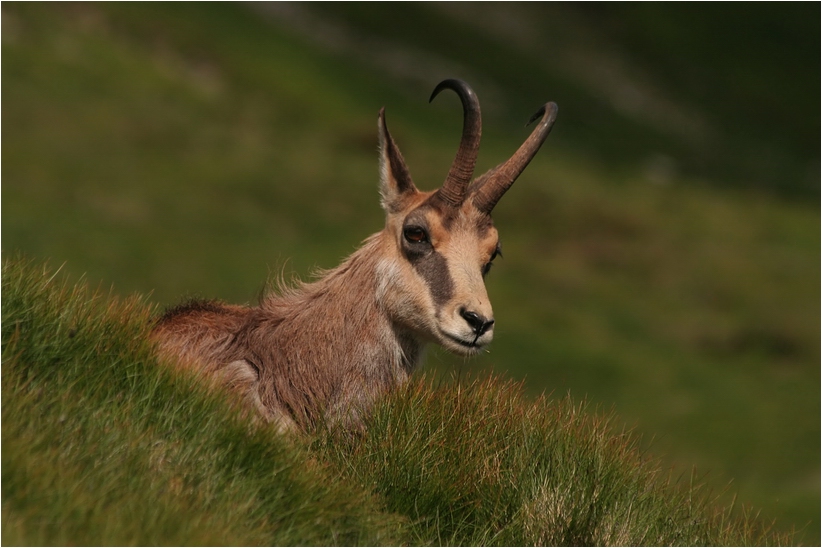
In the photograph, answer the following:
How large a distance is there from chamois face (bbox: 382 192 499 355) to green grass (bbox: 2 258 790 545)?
0.69 metres

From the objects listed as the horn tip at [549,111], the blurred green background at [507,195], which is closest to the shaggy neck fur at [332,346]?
the horn tip at [549,111]

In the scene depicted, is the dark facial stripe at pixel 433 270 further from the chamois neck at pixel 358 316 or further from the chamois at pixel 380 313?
the chamois neck at pixel 358 316

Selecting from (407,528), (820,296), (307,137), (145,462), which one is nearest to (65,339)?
(145,462)

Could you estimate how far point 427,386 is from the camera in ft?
Result: 29.1

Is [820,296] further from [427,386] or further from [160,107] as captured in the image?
[427,386]

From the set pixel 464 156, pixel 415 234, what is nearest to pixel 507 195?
pixel 464 156

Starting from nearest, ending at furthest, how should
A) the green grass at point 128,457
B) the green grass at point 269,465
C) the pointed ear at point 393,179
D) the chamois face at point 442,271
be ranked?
1. the green grass at point 128,457
2. the green grass at point 269,465
3. the chamois face at point 442,271
4. the pointed ear at point 393,179

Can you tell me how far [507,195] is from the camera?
5838cm

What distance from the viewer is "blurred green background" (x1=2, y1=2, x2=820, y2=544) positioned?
38.1m

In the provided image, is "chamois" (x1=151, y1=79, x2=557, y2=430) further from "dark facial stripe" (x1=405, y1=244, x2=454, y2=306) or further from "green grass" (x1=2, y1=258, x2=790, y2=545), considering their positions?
"green grass" (x1=2, y1=258, x2=790, y2=545)

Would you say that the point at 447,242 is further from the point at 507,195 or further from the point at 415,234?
the point at 507,195

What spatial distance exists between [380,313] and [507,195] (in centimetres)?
4849

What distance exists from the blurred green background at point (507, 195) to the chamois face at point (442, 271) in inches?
225

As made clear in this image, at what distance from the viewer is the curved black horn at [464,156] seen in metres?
10.5
